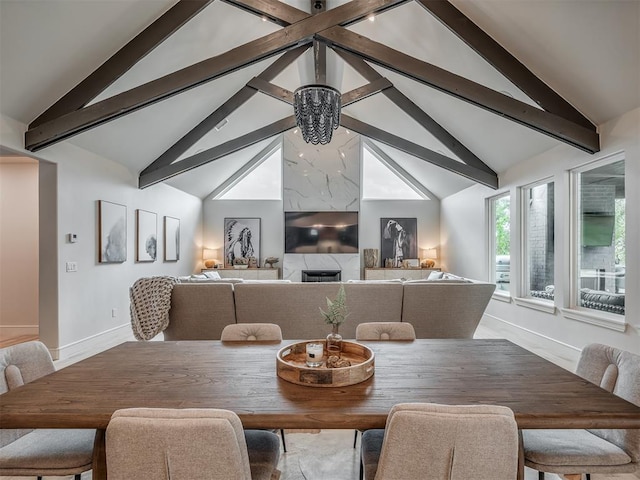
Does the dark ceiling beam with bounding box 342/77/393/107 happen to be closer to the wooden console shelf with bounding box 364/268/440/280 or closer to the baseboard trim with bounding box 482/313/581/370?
the baseboard trim with bounding box 482/313/581/370

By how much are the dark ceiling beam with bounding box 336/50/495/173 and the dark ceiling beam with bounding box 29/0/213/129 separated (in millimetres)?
2516

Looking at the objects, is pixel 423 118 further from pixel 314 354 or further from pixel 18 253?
pixel 18 253

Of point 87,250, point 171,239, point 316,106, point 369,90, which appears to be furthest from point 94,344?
point 369,90

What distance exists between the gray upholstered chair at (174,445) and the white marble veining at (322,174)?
24.4 ft

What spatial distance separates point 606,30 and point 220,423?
3.76 m

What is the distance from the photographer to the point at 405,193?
351 inches

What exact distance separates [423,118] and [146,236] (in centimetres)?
480

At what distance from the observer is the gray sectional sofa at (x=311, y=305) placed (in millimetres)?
3768

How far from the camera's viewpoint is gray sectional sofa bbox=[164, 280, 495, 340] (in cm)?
377

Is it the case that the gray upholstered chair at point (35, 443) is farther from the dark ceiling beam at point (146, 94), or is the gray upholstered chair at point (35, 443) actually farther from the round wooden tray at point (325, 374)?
the dark ceiling beam at point (146, 94)

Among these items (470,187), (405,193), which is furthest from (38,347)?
(405,193)

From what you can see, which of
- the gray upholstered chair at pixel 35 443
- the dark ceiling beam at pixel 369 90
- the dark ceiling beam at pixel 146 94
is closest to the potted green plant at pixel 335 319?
the gray upholstered chair at pixel 35 443

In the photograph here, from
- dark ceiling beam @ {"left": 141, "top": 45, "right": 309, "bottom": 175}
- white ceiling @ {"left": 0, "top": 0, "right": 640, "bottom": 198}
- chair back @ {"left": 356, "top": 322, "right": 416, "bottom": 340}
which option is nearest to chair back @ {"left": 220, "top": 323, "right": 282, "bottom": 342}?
chair back @ {"left": 356, "top": 322, "right": 416, "bottom": 340}

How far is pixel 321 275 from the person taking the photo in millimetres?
8312
